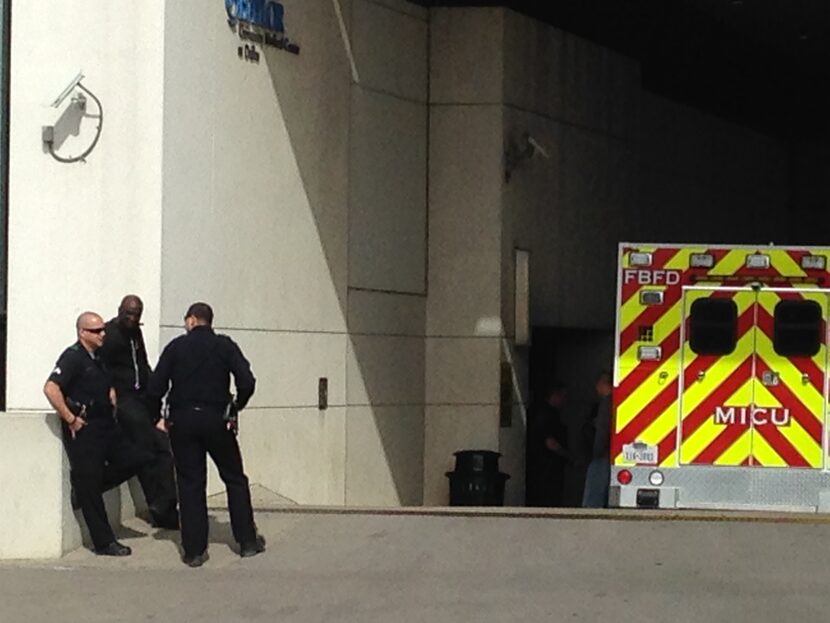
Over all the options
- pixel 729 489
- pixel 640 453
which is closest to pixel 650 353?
pixel 640 453

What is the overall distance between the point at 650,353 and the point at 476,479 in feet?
19.4

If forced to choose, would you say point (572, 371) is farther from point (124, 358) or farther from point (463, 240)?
point (124, 358)

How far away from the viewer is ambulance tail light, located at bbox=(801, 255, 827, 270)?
15.5m

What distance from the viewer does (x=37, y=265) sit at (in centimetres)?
1526

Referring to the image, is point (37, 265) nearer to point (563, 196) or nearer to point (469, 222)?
point (469, 222)

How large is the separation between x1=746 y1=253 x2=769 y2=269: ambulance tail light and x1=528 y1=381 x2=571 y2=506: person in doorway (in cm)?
674

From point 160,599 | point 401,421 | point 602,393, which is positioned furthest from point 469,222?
point 160,599

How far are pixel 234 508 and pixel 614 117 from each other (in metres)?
14.6

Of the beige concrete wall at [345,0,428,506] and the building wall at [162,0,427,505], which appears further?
the beige concrete wall at [345,0,428,506]

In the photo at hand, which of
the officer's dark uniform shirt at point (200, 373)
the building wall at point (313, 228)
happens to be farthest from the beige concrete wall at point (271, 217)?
the officer's dark uniform shirt at point (200, 373)

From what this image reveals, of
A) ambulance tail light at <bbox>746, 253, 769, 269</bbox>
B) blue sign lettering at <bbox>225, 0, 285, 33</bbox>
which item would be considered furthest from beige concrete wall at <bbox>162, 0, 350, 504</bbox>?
ambulance tail light at <bbox>746, 253, 769, 269</bbox>

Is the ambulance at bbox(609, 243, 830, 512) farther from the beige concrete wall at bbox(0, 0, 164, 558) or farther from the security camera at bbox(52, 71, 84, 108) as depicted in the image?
the security camera at bbox(52, 71, 84, 108)

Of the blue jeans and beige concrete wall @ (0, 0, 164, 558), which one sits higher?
beige concrete wall @ (0, 0, 164, 558)

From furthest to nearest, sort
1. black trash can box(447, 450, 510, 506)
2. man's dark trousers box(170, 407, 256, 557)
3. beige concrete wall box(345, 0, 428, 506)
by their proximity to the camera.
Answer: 1. black trash can box(447, 450, 510, 506)
2. beige concrete wall box(345, 0, 428, 506)
3. man's dark trousers box(170, 407, 256, 557)
